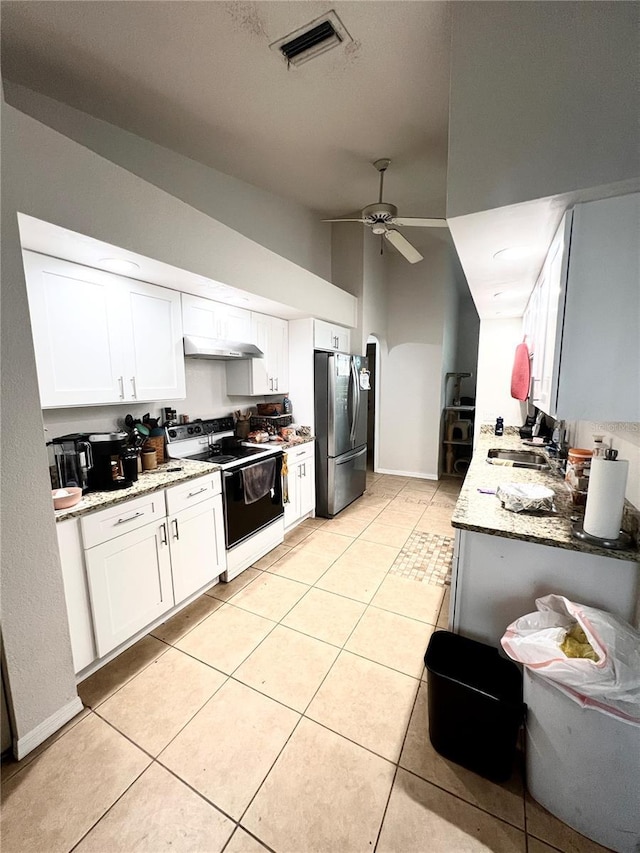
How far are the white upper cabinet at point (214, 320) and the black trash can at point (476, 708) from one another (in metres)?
2.52

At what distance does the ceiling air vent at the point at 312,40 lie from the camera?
64.5 inches

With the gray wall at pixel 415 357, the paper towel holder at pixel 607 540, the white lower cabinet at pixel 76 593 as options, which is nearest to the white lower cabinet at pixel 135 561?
the white lower cabinet at pixel 76 593

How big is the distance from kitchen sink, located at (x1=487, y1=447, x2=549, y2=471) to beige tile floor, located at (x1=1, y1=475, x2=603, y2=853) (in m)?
1.15

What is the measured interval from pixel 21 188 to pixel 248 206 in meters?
2.21

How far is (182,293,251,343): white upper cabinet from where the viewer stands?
254cm

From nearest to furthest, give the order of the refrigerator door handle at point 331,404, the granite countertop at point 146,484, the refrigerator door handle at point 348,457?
1. the granite countertop at point 146,484
2. the refrigerator door handle at point 331,404
3. the refrigerator door handle at point 348,457

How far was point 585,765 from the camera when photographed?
110cm

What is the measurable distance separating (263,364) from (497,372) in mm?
2773

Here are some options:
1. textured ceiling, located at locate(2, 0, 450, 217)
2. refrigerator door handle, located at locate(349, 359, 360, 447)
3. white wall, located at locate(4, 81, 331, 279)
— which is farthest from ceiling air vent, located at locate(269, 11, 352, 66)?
refrigerator door handle, located at locate(349, 359, 360, 447)

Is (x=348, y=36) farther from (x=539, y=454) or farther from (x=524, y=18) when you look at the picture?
(x=539, y=454)

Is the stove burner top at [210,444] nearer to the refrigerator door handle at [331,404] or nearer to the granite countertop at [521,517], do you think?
the refrigerator door handle at [331,404]

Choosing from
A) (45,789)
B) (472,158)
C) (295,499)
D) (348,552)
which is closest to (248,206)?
(472,158)

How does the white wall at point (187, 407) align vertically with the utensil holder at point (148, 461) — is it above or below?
above

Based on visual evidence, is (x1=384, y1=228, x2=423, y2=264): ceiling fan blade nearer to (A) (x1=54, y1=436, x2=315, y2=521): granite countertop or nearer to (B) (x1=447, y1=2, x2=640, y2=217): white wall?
(B) (x1=447, y1=2, x2=640, y2=217): white wall
